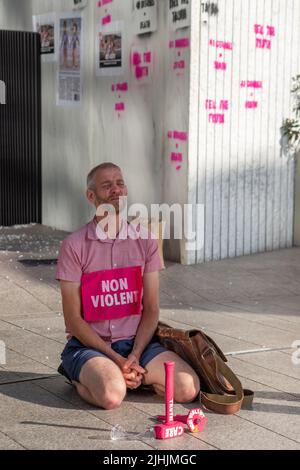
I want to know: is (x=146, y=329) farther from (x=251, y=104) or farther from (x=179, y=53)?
(x=251, y=104)

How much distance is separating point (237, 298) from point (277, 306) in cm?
50

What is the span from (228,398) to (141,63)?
21.4ft

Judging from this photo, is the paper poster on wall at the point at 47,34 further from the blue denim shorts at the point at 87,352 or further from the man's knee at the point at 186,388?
the man's knee at the point at 186,388

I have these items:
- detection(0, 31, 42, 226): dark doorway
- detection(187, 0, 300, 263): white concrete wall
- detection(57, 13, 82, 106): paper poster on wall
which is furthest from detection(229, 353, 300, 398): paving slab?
detection(0, 31, 42, 226): dark doorway

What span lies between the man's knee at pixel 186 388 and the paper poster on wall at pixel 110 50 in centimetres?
666

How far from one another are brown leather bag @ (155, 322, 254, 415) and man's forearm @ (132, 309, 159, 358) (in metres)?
0.11

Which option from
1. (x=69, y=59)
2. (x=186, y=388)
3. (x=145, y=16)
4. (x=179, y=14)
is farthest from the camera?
(x=69, y=59)

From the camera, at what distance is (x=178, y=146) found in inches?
411

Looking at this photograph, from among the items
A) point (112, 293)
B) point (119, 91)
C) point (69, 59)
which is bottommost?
point (112, 293)

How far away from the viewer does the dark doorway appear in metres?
12.6

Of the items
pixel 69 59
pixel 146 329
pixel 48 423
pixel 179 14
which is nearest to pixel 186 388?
pixel 146 329

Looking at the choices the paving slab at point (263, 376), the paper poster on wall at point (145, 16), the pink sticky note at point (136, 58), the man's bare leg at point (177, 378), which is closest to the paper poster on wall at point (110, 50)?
the pink sticky note at point (136, 58)

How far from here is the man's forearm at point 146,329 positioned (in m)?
5.49

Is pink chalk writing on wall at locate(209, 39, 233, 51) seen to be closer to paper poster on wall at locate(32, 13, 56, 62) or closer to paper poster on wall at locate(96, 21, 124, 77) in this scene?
paper poster on wall at locate(96, 21, 124, 77)
